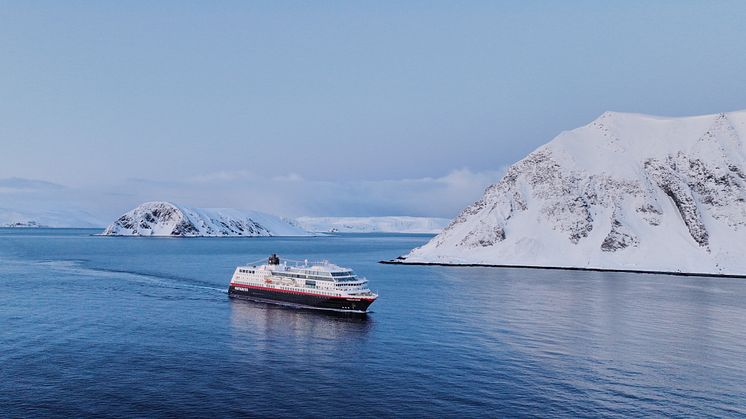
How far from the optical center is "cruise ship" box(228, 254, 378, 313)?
84875 mm

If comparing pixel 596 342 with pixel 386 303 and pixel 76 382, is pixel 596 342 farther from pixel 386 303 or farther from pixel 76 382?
pixel 76 382

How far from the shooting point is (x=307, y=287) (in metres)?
89.3

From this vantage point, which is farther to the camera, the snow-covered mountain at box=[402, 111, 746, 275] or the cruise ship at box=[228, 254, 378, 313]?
the snow-covered mountain at box=[402, 111, 746, 275]

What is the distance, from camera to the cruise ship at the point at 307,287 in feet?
278

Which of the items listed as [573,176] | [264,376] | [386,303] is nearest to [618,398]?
[264,376]

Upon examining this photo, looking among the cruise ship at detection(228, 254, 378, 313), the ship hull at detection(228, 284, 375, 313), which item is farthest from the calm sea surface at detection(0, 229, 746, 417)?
the cruise ship at detection(228, 254, 378, 313)

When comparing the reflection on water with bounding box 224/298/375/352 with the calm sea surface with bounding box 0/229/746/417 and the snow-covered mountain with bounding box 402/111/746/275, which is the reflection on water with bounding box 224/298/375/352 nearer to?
the calm sea surface with bounding box 0/229/746/417

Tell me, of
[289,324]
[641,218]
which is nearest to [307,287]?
[289,324]

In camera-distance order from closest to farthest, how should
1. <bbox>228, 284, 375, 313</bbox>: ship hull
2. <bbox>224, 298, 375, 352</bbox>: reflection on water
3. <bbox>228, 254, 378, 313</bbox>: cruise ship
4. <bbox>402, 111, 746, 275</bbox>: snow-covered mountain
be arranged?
<bbox>224, 298, 375, 352</bbox>: reflection on water → <bbox>228, 284, 375, 313</bbox>: ship hull → <bbox>228, 254, 378, 313</bbox>: cruise ship → <bbox>402, 111, 746, 275</bbox>: snow-covered mountain

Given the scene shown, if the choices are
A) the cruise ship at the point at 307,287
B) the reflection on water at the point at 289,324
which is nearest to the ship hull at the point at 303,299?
the cruise ship at the point at 307,287

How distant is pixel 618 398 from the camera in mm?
43469

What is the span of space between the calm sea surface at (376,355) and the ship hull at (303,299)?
2.18m

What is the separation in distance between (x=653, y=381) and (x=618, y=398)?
665 centimetres

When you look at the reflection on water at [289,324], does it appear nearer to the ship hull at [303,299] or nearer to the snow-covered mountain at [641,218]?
the ship hull at [303,299]
